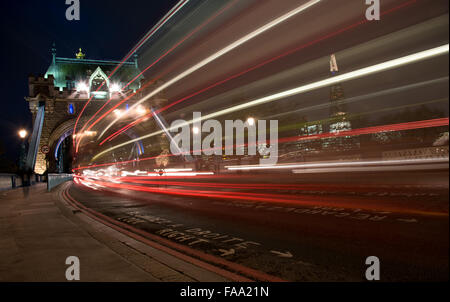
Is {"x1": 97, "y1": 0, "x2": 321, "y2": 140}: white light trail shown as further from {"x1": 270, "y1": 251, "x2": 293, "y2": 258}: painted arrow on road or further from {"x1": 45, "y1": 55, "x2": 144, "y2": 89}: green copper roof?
{"x1": 45, "y1": 55, "x2": 144, "y2": 89}: green copper roof

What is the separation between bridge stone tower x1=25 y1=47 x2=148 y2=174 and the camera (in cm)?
6094

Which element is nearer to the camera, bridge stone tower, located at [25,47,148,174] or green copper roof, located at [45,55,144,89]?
bridge stone tower, located at [25,47,148,174]

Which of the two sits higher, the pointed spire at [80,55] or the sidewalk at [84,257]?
the pointed spire at [80,55]

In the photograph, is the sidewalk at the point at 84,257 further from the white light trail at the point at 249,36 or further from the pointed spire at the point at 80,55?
the pointed spire at the point at 80,55

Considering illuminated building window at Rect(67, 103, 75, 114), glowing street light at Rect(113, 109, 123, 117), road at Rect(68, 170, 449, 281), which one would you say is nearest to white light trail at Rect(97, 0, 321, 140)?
road at Rect(68, 170, 449, 281)

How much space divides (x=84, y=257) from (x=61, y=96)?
67318 mm

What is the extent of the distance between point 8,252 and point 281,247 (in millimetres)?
4869

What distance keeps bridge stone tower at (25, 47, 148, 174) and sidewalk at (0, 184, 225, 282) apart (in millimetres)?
58487

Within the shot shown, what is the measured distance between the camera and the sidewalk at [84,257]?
418 cm

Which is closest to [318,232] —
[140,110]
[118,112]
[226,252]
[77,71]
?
[226,252]

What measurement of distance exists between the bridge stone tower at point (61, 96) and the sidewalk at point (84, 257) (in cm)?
5849

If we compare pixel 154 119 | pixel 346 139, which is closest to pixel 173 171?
pixel 346 139

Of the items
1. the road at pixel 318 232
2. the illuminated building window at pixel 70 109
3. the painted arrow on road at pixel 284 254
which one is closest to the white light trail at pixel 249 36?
the road at pixel 318 232
